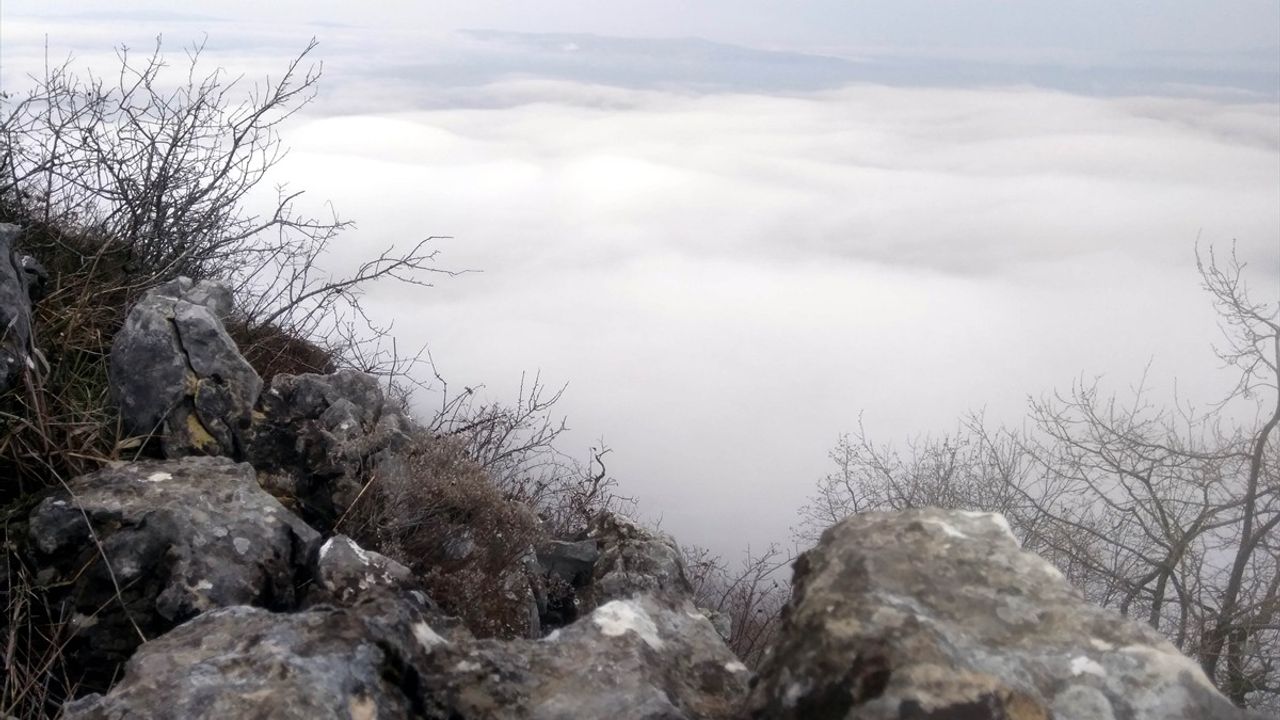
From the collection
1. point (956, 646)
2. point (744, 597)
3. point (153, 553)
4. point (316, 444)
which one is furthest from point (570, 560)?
point (744, 597)

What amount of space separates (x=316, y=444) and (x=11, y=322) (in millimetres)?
1312

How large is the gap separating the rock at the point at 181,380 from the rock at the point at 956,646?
299 cm

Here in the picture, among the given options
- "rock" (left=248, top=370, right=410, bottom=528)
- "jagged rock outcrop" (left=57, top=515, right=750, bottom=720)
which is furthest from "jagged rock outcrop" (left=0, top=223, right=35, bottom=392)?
"jagged rock outcrop" (left=57, top=515, right=750, bottom=720)

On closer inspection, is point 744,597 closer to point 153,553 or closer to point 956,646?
point 153,553

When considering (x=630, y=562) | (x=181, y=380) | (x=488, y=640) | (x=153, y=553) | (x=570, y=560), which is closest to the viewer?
(x=488, y=640)

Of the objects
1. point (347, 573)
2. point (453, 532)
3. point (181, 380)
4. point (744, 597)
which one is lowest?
point (744, 597)

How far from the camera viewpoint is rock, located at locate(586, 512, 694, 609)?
5.06 m

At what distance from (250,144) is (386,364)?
80.5 inches

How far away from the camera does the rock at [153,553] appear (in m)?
3.17

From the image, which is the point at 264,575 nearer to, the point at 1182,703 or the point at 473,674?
the point at 473,674

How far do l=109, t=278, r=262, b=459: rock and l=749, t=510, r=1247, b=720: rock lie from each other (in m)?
2.99

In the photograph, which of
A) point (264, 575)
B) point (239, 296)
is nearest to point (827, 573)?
point (264, 575)

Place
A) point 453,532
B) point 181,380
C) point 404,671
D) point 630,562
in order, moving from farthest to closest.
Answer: point 630,562 < point 453,532 < point 181,380 < point 404,671

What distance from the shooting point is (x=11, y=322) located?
384cm
